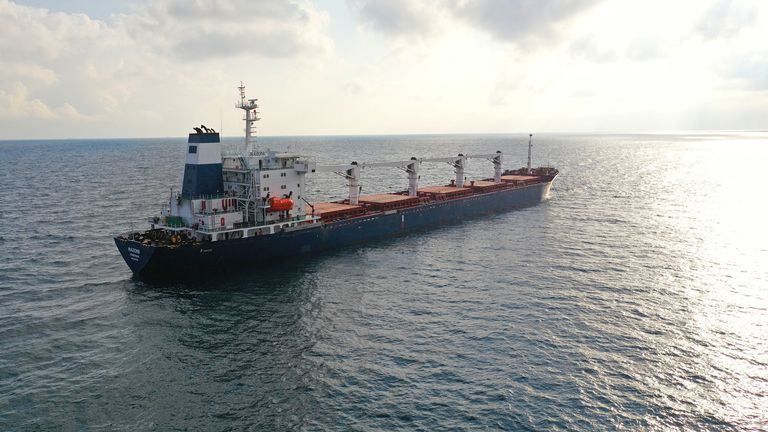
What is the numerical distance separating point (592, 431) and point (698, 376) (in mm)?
10155

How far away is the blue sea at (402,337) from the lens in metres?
24.9

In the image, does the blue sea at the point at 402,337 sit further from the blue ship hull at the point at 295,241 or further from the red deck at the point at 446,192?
the red deck at the point at 446,192

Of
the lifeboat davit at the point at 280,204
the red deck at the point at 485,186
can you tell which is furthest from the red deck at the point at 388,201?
the red deck at the point at 485,186

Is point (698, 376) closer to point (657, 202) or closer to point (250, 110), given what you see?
point (250, 110)

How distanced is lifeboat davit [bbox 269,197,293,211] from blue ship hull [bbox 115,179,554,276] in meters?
2.82

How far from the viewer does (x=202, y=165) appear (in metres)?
50.7

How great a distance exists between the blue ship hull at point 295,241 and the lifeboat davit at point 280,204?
2.82 meters

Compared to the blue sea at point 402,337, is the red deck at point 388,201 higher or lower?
higher

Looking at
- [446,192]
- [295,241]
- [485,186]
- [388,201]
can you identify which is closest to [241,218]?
[295,241]

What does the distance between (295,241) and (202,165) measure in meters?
13.1

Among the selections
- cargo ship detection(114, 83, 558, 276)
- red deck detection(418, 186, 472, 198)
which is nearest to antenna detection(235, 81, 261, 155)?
cargo ship detection(114, 83, 558, 276)

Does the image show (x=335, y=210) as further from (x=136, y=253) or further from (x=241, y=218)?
(x=136, y=253)

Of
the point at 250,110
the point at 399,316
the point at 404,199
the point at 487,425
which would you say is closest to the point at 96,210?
the point at 250,110

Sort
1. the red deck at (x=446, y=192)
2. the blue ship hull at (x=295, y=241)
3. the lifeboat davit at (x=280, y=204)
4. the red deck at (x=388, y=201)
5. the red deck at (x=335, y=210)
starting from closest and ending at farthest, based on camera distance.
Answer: the blue ship hull at (x=295, y=241), the lifeboat davit at (x=280, y=204), the red deck at (x=335, y=210), the red deck at (x=388, y=201), the red deck at (x=446, y=192)
